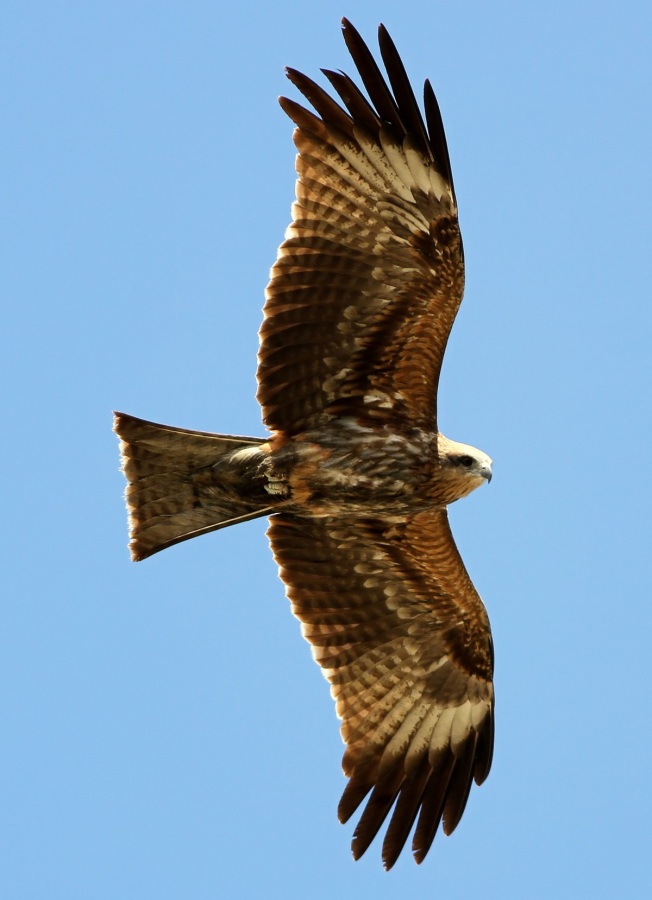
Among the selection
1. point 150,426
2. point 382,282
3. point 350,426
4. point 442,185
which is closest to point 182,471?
point 150,426

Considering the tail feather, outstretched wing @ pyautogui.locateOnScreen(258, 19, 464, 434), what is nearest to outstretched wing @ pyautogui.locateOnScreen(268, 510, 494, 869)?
the tail feather

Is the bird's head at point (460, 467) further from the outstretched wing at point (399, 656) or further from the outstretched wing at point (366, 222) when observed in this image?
the outstretched wing at point (366, 222)

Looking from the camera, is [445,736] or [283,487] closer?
[283,487]

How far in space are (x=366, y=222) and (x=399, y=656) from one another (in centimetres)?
331

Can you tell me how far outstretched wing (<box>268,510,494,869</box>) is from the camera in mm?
11023

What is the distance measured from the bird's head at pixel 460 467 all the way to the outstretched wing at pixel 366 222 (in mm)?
872

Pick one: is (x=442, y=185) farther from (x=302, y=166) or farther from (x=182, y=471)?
(x=182, y=471)

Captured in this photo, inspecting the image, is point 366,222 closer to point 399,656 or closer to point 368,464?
point 368,464

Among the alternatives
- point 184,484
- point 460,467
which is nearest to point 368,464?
point 460,467

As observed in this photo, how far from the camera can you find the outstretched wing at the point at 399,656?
434 inches

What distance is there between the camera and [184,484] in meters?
10.4

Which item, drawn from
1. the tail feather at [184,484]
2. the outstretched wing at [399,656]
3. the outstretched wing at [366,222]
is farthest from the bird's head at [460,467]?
the tail feather at [184,484]

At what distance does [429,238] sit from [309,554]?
256 centimetres

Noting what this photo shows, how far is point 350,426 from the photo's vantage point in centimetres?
1052
